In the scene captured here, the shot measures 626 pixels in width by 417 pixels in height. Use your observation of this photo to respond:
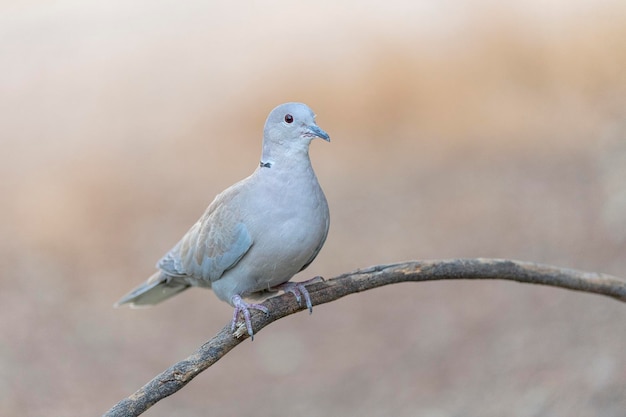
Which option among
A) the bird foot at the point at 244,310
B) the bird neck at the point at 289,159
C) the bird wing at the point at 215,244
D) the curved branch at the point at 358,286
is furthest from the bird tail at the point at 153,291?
the bird neck at the point at 289,159

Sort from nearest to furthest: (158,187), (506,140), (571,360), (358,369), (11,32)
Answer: (571,360)
(358,369)
(506,140)
(158,187)
(11,32)

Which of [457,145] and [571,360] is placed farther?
[457,145]

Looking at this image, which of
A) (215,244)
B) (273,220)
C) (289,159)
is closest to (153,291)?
(215,244)

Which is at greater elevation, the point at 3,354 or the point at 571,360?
the point at 3,354

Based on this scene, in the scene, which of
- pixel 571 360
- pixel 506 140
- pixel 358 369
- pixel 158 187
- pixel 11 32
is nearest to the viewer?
pixel 571 360

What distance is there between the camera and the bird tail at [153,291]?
11.4 ft

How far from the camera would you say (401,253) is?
7.50 m

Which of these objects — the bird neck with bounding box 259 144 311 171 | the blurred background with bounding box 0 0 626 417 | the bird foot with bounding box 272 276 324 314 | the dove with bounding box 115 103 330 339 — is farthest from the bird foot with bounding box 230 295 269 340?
the blurred background with bounding box 0 0 626 417

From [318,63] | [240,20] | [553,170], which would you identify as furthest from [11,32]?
[553,170]

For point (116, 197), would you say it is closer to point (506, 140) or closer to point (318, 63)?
point (318, 63)

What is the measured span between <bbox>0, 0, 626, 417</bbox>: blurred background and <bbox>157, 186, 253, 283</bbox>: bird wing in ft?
6.97

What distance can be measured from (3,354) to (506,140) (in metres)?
5.93

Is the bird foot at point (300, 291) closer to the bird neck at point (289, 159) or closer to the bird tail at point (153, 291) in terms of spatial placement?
the bird neck at point (289, 159)

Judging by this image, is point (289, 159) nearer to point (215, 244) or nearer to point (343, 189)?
point (215, 244)
